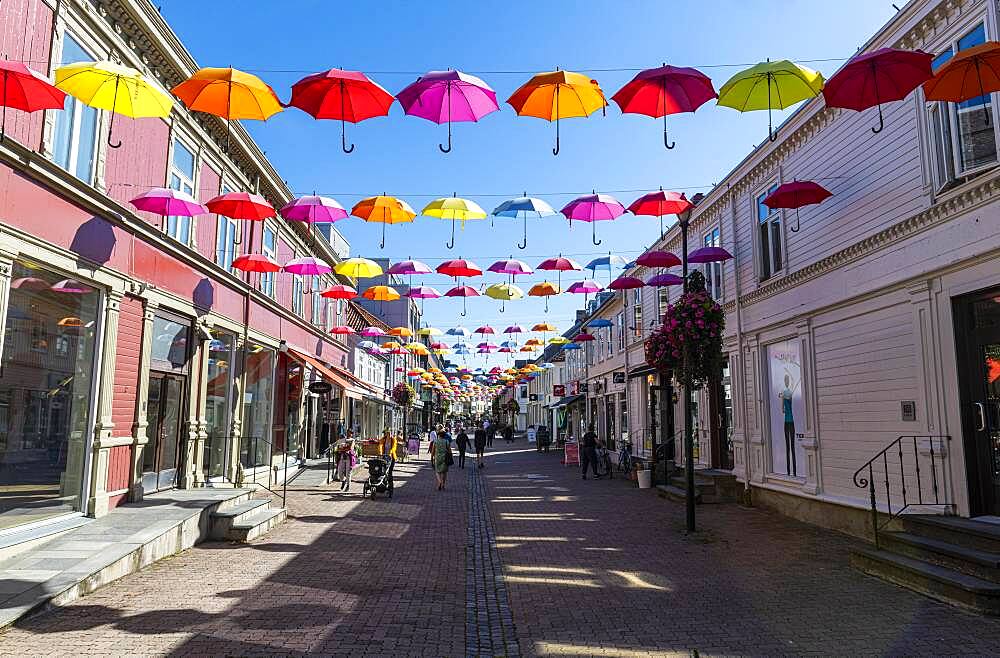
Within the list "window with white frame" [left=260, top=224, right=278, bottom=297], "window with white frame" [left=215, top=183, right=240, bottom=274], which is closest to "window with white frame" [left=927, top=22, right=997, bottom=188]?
"window with white frame" [left=215, top=183, right=240, bottom=274]

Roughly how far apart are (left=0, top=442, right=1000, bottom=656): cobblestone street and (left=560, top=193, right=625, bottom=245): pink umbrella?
221 inches

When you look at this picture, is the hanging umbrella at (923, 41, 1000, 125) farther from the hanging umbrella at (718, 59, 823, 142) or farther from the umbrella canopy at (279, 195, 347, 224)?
the umbrella canopy at (279, 195, 347, 224)

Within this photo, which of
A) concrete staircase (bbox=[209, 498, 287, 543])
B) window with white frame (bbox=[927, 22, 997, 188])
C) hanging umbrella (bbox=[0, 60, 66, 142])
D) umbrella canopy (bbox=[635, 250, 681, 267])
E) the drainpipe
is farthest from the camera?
the drainpipe

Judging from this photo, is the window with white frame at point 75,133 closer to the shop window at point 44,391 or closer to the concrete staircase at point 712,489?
the shop window at point 44,391

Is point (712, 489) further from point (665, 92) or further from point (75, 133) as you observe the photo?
point (75, 133)

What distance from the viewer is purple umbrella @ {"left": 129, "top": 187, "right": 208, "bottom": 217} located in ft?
35.8

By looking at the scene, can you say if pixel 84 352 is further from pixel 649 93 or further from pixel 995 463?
pixel 995 463

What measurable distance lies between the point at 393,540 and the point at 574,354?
3371 centimetres

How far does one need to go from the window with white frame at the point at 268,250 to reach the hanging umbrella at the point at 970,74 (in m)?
16.3

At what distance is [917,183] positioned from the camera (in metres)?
9.91

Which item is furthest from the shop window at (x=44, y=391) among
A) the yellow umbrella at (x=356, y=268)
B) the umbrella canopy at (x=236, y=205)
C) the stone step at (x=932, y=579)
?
the stone step at (x=932, y=579)

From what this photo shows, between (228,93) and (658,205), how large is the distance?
7.40 m

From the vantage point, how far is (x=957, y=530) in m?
8.16

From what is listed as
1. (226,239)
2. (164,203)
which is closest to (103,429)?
(164,203)
